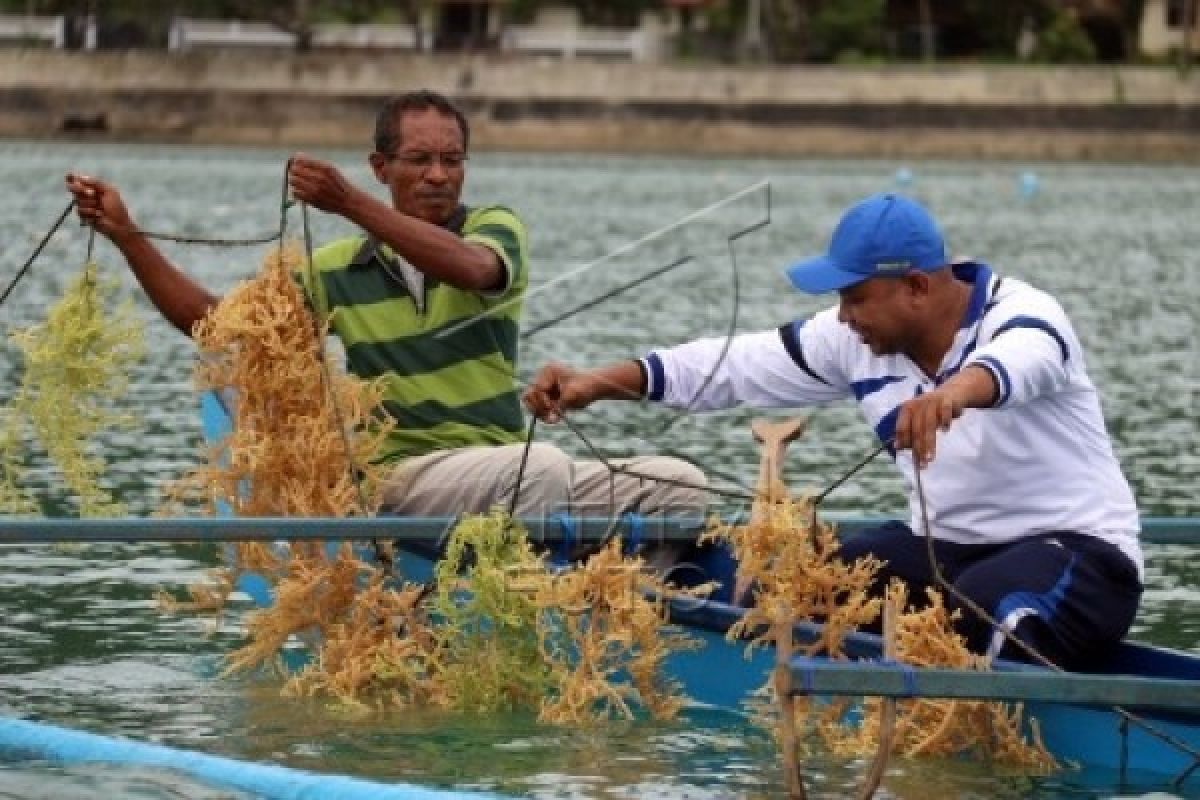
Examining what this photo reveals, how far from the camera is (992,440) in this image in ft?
32.2

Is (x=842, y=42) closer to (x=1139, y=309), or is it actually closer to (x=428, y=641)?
(x=1139, y=309)

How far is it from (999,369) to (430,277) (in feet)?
8.59

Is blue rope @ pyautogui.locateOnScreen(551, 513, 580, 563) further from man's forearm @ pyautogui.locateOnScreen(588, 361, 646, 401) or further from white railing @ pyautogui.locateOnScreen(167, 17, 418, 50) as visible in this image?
white railing @ pyautogui.locateOnScreen(167, 17, 418, 50)

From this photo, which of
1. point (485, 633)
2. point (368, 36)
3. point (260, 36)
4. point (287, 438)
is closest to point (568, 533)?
A: point (485, 633)

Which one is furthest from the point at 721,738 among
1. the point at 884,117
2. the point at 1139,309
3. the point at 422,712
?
the point at 884,117

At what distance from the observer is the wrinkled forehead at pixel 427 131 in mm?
11188

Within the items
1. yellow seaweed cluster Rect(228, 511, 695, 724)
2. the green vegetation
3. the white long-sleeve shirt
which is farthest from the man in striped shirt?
the green vegetation

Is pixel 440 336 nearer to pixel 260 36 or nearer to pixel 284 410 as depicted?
pixel 284 410

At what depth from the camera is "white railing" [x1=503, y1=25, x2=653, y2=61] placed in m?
101

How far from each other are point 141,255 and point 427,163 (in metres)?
1.13

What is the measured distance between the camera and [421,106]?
11266 mm

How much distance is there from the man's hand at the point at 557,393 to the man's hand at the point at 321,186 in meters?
0.89

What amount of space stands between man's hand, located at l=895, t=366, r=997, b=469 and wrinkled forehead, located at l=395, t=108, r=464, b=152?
2693mm

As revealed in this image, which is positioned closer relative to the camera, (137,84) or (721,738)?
(721,738)
